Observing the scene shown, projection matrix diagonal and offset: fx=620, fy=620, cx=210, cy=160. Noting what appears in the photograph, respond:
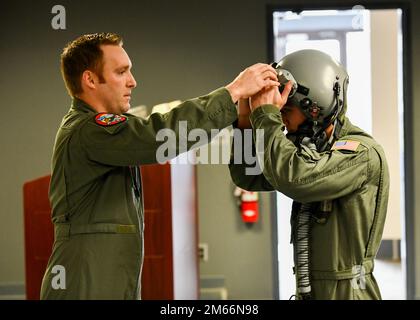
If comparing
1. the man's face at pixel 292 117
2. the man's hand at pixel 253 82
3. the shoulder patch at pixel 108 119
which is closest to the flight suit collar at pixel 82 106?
the shoulder patch at pixel 108 119

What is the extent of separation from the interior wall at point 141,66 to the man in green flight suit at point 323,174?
9.62 feet

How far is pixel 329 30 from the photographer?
239 inches

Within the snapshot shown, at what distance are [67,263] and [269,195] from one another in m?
3.11

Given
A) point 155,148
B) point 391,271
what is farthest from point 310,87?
point 391,271

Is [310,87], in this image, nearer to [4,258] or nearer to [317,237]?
[317,237]

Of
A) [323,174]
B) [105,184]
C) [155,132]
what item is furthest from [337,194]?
[105,184]

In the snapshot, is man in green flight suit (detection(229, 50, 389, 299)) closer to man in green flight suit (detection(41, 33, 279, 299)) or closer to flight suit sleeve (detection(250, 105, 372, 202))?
flight suit sleeve (detection(250, 105, 372, 202))

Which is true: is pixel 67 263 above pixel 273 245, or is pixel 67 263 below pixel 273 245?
above

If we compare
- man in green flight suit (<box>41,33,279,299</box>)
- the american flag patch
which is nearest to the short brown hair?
man in green flight suit (<box>41,33,279,299</box>)

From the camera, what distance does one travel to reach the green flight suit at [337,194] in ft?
5.03

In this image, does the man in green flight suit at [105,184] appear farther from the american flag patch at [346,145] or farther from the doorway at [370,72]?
the doorway at [370,72]

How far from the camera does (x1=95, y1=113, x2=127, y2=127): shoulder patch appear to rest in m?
1.63

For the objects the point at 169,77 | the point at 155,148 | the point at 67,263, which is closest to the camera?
the point at 155,148

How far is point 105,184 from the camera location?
1.68m
